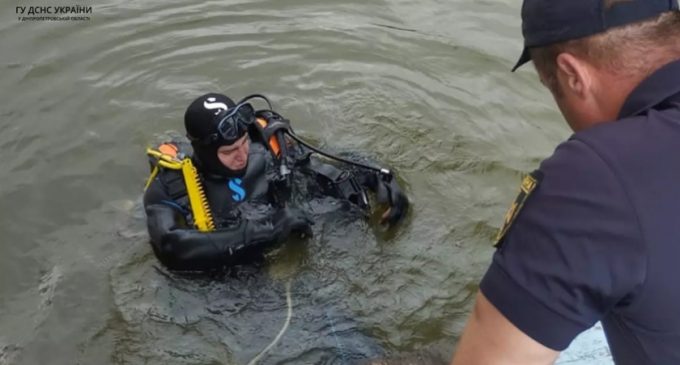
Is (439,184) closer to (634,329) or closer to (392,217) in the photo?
(392,217)

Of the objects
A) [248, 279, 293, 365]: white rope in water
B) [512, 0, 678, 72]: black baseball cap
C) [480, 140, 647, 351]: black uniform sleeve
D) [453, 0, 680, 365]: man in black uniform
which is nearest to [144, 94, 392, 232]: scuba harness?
[248, 279, 293, 365]: white rope in water

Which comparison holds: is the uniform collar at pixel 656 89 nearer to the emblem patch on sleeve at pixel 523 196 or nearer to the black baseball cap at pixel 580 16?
the black baseball cap at pixel 580 16

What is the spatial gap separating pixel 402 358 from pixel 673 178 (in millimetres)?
2256

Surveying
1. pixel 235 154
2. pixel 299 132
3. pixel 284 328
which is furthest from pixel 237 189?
pixel 299 132

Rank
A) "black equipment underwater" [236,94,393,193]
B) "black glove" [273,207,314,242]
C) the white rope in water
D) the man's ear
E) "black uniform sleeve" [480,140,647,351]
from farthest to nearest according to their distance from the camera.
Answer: "black equipment underwater" [236,94,393,193] < "black glove" [273,207,314,242] < the white rope in water < the man's ear < "black uniform sleeve" [480,140,647,351]

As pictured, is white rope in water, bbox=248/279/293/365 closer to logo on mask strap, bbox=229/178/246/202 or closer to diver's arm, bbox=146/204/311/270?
diver's arm, bbox=146/204/311/270

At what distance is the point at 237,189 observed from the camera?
4.62m

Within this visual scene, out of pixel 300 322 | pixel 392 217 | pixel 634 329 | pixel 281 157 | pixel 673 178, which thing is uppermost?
pixel 673 178

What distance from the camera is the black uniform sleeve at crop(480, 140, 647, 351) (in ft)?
4.96

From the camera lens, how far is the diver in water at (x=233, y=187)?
426 centimetres

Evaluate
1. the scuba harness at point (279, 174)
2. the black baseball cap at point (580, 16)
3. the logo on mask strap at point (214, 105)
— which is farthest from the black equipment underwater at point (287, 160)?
the black baseball cap at point (580, 16)

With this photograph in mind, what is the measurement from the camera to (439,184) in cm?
532

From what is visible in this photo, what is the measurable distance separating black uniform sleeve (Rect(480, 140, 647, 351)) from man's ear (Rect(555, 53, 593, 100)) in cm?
26

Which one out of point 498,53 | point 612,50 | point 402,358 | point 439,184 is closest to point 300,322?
point 402,358
